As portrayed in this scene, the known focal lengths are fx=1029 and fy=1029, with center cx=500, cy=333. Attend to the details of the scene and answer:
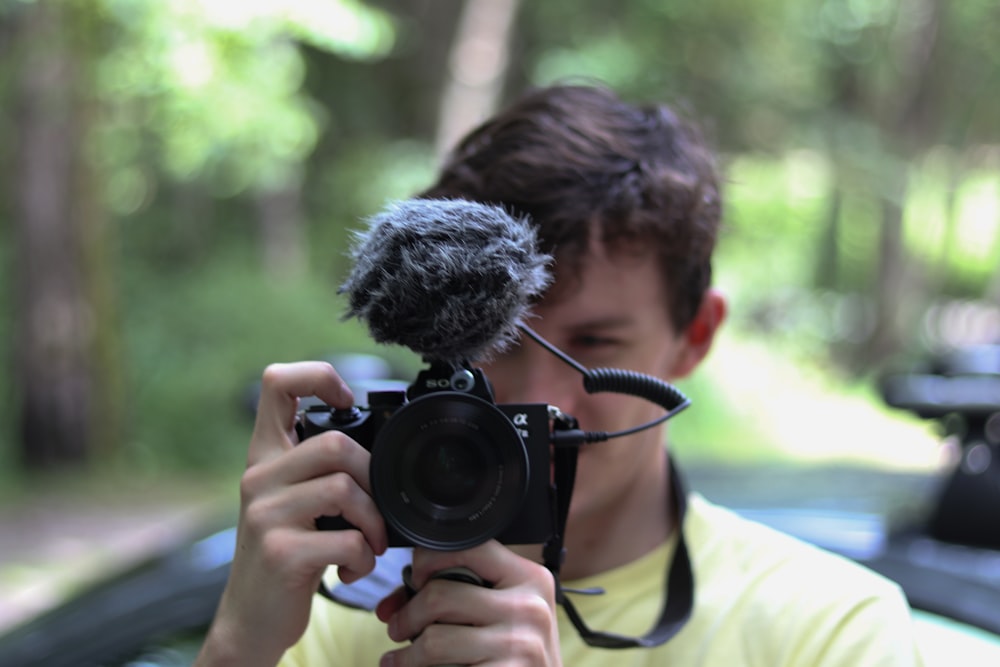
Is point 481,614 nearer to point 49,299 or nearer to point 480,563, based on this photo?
point 480,563

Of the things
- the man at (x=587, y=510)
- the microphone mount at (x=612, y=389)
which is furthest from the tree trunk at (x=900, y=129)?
the microphone mount at (x=612, y=389)

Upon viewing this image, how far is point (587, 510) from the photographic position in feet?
5.23

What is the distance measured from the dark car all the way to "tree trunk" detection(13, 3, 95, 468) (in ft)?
22.8

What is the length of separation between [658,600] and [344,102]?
14435 mm

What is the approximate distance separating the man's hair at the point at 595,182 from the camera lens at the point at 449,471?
0.39m

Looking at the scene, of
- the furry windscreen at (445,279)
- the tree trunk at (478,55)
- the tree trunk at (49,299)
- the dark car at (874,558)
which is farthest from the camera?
the tree trunk at (478,55)

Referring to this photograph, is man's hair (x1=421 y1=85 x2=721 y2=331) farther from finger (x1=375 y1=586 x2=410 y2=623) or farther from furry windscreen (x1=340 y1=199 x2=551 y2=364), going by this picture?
finger (x1=375 y1=586 x2=410 y2=623)

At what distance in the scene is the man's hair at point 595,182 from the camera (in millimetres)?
1620

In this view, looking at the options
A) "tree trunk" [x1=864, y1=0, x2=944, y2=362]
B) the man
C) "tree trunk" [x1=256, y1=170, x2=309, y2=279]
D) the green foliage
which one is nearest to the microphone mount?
the man

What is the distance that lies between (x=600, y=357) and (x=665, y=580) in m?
0.38

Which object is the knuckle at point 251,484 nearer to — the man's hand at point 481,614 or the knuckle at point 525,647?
the man's hand at point 481,614

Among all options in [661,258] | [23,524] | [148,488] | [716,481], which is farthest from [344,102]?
[661,258]

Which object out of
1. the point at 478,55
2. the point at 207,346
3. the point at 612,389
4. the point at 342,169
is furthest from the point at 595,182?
the point at 342,169

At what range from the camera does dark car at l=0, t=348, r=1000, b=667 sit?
2068mm
